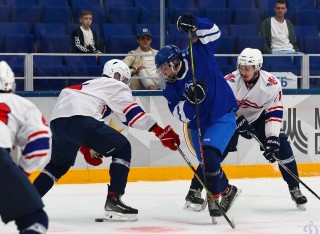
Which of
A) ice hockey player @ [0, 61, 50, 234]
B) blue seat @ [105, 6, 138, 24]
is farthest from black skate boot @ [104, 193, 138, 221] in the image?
blue seat @ [105, 6, 138, 24]

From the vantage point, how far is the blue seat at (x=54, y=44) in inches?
386

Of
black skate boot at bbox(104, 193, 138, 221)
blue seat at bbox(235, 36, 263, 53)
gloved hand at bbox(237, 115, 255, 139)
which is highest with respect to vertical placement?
blue seat at bbox(235, 36, 263, 53)

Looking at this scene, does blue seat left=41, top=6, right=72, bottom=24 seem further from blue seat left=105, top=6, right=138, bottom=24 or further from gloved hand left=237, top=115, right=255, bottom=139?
gloved hand left=237, top=115, right=255, bottom=139

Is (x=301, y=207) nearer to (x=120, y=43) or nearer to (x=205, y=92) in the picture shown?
(x=205, y=92)

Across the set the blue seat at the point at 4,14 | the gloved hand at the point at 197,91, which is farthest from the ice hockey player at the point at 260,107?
the blue seat at the point at 4,14

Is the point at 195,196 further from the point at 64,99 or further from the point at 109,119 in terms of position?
the point at 109,119

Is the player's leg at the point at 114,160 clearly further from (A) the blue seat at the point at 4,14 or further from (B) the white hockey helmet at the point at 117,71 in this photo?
(A) the blue seat at the point at 4,14

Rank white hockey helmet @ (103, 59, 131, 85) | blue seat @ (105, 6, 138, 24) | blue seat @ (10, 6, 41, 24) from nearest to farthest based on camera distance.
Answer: white hockey helmet @ (103, 59, 131, 85), blue seat @ (10, 6, 41, 24), blue seat @ (105, 6, 138, 24)

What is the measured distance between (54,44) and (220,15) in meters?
1.87

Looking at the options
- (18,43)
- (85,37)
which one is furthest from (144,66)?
(18,43)

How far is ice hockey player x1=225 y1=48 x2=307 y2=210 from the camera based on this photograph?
751 centimetres

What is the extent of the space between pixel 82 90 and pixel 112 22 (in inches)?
132

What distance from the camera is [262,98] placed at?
300 inches

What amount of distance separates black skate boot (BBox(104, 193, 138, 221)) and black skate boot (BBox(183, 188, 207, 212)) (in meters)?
0.76
